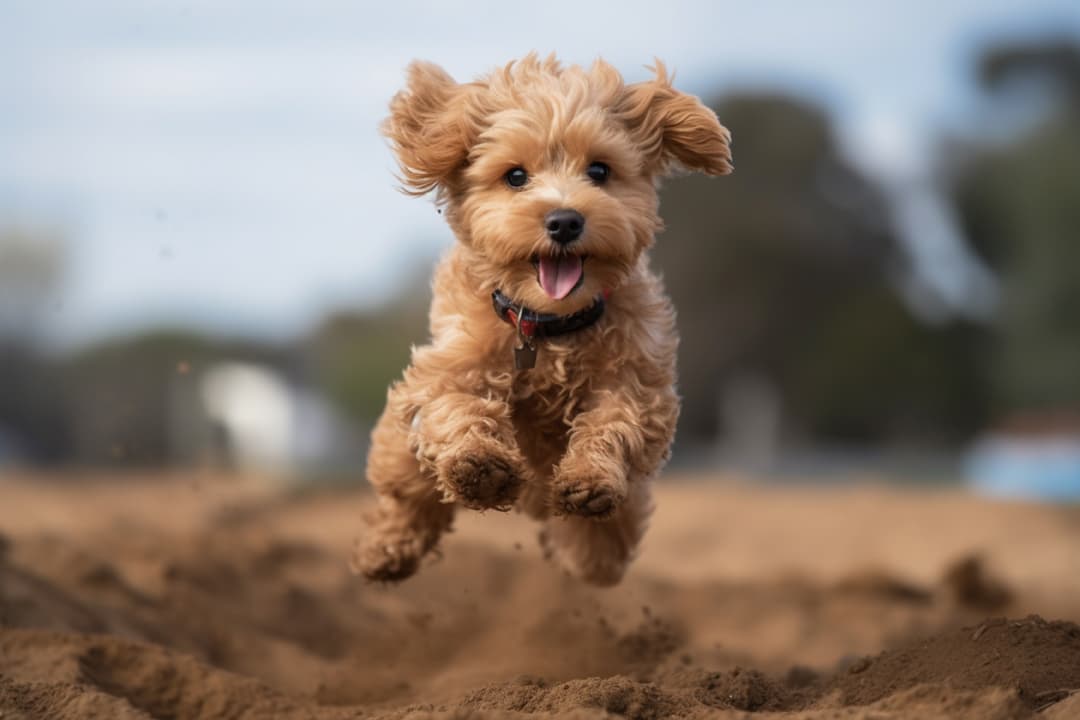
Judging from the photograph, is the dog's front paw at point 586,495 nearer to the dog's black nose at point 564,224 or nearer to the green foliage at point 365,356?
the dog's black nose at point 564,224

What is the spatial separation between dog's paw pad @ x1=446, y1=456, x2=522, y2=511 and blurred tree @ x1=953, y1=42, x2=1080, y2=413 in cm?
2436

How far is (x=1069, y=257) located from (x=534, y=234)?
2439 cm

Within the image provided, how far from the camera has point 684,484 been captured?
2216 cm

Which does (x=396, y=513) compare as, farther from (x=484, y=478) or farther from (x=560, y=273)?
(x=560, y=273)

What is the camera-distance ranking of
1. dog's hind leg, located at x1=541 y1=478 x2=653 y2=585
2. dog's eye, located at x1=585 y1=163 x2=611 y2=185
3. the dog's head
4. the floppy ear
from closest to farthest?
1. the dog's head
2. dog's eye, located at x1=585 y1=163 x2=611 y2=185
3. the floppy ear
4. dog's hind leg, located at x1=541 y1=478 x2=653 y2=585

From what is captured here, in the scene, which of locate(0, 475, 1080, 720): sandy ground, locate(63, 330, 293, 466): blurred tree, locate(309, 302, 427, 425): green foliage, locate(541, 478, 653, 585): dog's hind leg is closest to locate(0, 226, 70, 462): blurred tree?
locate(63, 330, 293, 466): blurred tree

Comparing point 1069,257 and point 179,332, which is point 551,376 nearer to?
point 1069,257

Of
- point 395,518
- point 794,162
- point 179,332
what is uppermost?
point 179,332

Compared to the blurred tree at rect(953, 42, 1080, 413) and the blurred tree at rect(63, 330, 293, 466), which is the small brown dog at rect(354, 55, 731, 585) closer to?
the blurred tree at rect(953, 42, 1080, 413)

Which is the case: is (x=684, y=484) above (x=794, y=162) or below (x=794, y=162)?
below

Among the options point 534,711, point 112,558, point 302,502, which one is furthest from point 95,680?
point 302,502

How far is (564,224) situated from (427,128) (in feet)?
3.09

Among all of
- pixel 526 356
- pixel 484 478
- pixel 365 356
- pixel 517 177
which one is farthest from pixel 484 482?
pixel 365 356

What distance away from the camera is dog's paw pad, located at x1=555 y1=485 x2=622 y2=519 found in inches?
195
